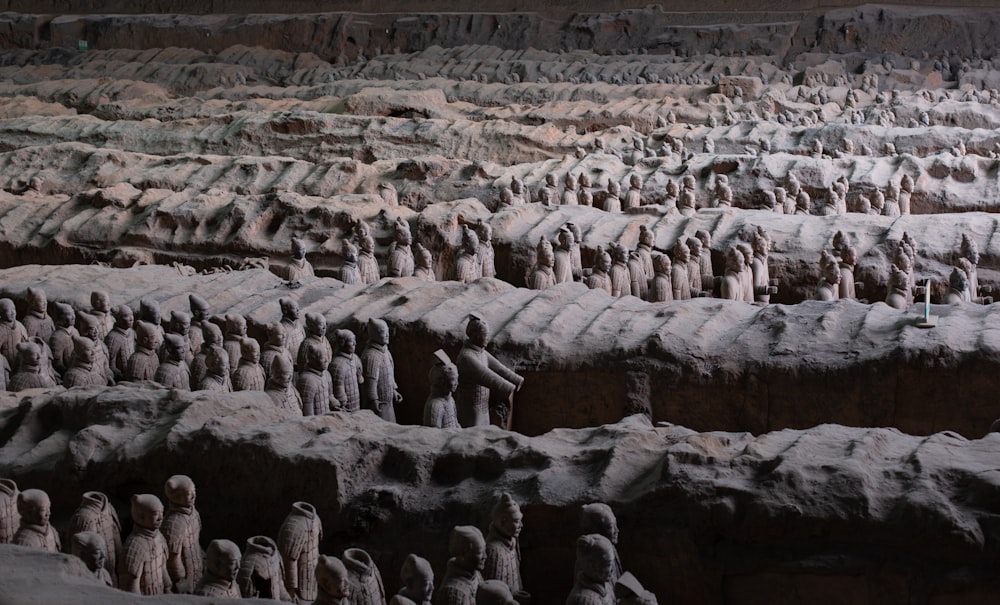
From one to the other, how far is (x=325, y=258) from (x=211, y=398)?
435 cm

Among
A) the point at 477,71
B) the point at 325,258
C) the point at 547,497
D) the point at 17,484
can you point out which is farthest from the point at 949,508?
the point at 477,71

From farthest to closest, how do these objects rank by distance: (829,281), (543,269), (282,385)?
(543,269) < (829,281) < (282,385)

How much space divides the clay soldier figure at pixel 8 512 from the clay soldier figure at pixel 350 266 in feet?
14.1

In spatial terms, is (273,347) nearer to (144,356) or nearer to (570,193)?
(144,356)

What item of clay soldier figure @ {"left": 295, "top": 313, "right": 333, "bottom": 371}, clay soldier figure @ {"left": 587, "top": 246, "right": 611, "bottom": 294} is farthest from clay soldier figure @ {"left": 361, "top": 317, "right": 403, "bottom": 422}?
clay soldier figure @ {"left": 587, "top": 246, "right": 611, "bottom": 294}

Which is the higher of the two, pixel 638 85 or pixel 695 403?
pixel 638 85

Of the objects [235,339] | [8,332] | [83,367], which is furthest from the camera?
[8,332]

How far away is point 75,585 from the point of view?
3840 millimetres

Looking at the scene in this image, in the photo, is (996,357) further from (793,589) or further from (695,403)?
(793,589)

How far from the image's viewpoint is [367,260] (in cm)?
921

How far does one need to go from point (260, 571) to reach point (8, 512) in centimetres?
119

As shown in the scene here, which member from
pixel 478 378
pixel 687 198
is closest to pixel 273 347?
pixel 478 378

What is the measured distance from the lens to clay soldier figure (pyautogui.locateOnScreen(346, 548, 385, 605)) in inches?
160

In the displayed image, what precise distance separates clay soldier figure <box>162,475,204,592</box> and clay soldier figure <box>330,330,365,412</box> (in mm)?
1942
